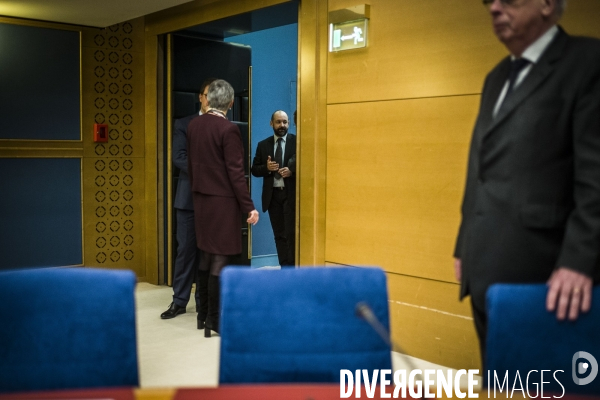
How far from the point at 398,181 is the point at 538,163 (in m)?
2.17

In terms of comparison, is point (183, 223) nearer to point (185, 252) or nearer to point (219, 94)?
point (185, 252)

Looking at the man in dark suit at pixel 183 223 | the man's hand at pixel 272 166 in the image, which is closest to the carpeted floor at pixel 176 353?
the man in dark suit at pixel 183 223

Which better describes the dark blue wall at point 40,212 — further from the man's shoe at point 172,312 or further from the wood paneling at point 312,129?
the wood paneling at point 312,129

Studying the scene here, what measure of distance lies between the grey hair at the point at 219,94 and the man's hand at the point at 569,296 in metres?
2.91

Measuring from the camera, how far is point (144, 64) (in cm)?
596

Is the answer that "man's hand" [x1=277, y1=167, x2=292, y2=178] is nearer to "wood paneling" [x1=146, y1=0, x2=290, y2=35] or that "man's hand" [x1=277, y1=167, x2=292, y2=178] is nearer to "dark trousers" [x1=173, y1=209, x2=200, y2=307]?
"dark trousers" [x1=173, y1=209, x2=200, y2=307]

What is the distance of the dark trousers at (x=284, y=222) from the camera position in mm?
5758

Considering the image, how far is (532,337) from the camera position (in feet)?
4.86

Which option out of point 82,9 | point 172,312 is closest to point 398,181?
point 172,312

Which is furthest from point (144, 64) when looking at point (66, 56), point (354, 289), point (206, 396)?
point (206, 396)

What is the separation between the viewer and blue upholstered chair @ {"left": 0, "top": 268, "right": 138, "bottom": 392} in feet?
5.08

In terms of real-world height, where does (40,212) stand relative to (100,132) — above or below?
below

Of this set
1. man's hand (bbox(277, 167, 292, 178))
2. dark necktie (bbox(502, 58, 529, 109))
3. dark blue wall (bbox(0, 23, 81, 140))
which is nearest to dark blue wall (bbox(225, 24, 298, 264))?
man's hand (bbox(277, 167, 292, 178))

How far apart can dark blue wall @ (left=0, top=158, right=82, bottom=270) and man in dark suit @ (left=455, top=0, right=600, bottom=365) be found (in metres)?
4.53
